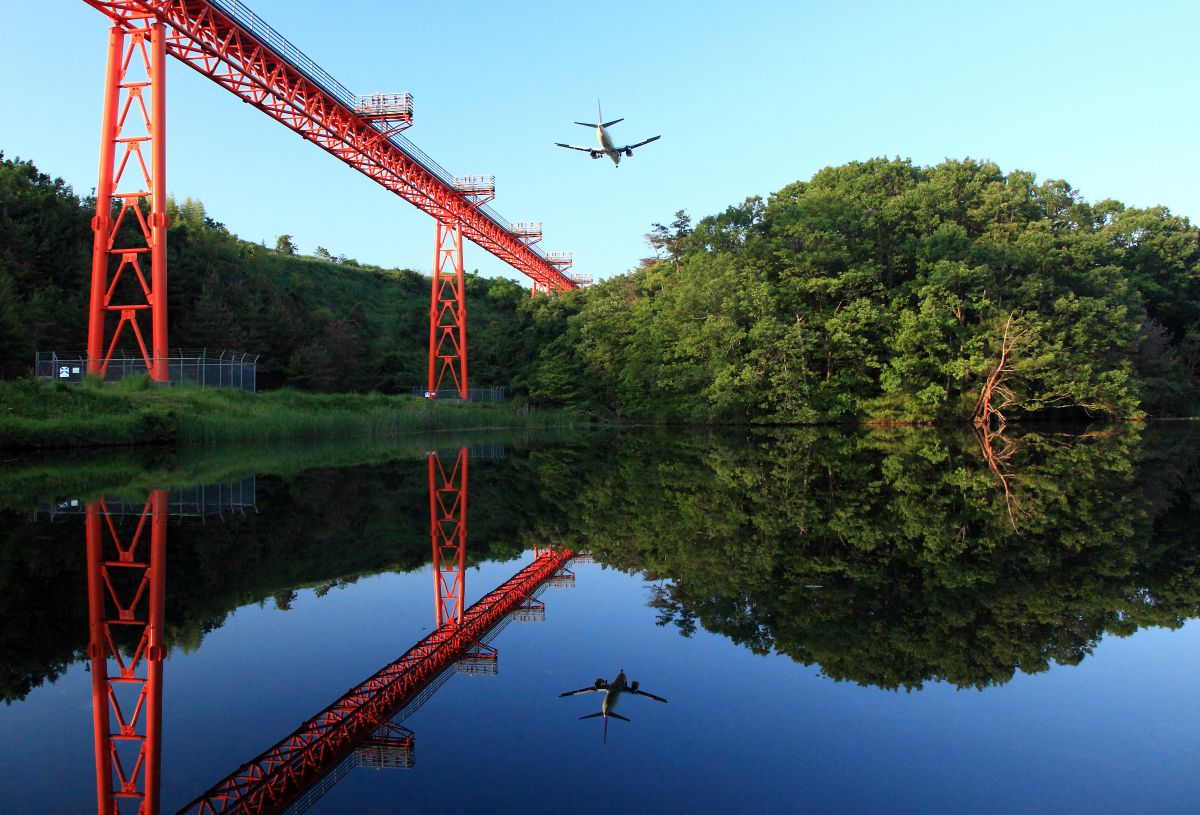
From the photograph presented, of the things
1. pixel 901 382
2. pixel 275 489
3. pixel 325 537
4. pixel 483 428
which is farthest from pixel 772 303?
pixel 325 537

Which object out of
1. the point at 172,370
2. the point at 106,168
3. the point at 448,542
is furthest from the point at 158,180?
the point at 448,542

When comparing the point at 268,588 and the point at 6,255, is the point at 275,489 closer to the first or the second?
the point at 268,588

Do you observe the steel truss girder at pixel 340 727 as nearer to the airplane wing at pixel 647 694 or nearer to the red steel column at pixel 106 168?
the airplane wing at pixel 647 694

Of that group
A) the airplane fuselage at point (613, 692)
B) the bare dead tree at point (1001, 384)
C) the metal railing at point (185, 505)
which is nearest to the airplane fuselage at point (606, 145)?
the metal railing at point (185, 505)

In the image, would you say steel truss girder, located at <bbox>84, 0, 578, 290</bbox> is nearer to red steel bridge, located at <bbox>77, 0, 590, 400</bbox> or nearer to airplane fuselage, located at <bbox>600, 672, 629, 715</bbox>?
red steel bridge, located at <bbox>77, 0, 590, 400</bbox>

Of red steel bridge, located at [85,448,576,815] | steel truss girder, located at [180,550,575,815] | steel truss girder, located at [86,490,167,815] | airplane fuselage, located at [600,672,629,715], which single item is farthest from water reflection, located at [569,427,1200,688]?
steel truss girder, located at [86,490,167,815]

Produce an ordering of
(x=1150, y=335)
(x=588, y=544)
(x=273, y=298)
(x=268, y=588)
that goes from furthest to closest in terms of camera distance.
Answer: (x=273, y=298), (x=1150, y=335), (x=588, y=544), (x=268, y=588)
